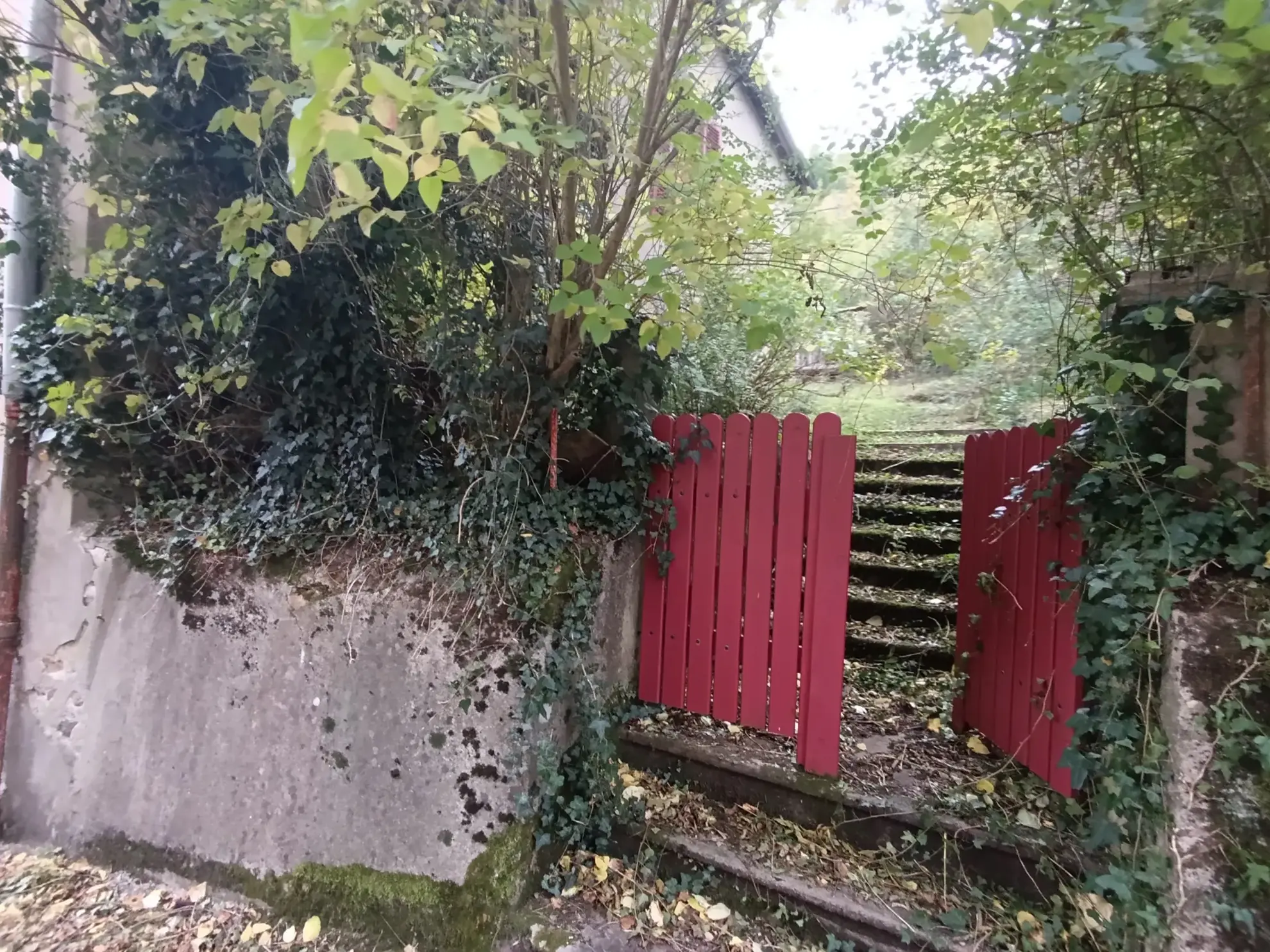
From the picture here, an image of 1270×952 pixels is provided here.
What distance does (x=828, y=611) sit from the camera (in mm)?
2730

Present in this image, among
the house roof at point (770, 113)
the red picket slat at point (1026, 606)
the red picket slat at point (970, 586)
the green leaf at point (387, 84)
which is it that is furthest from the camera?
the red picket slat at point (970, 586)

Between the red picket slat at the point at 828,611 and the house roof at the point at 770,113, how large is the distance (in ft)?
5.54

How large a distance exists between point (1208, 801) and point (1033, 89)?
2.51 m

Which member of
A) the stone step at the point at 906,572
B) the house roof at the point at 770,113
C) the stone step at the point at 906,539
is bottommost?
the stone step at the point at 906,572

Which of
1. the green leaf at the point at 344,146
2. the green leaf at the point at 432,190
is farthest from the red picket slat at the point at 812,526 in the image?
the green leaf at the point at 344,146

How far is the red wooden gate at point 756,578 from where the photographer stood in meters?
2.73

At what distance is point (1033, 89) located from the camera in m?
2.42

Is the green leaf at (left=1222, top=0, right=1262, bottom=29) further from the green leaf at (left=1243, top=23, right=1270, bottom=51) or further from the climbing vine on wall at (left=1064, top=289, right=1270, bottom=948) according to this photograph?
the climbing vine on wall at (left=1064, top=289, right=1270, bottom=948)

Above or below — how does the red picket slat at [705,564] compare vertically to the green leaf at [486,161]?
below

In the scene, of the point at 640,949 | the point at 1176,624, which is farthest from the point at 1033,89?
the point at 640,949

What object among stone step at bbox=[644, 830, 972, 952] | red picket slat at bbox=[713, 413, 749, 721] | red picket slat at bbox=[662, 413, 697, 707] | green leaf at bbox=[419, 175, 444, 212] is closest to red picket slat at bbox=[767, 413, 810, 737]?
red picket slat at bbox=[713, 413, 749, 721]

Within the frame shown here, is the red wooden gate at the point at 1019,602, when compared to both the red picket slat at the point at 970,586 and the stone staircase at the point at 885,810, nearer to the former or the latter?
the red picket slat at the point at 970,586

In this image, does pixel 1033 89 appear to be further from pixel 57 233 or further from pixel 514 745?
pixel 57 233

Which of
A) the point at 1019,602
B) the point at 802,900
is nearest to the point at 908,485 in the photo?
the point at 1019,602
